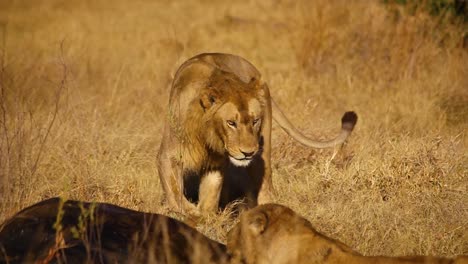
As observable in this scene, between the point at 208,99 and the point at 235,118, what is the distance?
0.19 metres

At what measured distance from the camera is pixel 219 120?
16.5 ft

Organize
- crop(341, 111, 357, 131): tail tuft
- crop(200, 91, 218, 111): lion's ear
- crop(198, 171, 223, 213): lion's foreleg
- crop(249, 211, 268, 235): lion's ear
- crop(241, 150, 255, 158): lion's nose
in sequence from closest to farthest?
1. crop(249, 211, 268, 235): lion's ear
2. crop(241, 150, 255, 158): lion's nose
3. crop(200, 91, 218, 111): lion's ear
4. crop(198, 171, 223, 213): lion's foreleg
5. crop(341, 111, 357, 131): tail tuft

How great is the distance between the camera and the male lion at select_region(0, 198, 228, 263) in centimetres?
332

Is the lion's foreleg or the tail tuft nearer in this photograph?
the lion's foreleg

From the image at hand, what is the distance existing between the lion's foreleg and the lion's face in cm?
37

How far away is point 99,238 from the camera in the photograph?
3.44 metres

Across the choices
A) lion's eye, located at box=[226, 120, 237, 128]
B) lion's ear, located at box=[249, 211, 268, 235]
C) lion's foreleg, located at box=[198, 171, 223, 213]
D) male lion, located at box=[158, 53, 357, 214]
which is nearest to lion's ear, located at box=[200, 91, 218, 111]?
male lion, located at box=[158, 53, 357, 214]

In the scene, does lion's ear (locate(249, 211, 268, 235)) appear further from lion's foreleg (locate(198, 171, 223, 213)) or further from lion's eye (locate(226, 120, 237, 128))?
lion's foreleg (locate(198, 171, 223, 213))

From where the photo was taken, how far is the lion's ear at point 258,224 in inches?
143

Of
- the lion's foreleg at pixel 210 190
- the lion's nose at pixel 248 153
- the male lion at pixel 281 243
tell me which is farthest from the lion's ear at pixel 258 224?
the lion's foreleg at pixel 210 190

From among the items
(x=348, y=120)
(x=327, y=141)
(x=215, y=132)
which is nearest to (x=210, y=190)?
(x=215, y=132)

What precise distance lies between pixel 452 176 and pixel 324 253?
7.06ft

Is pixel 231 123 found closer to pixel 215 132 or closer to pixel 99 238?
pixel 215 132

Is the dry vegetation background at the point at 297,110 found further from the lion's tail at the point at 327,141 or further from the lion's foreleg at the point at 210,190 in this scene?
the lion's foreleg at the point at 210,190
